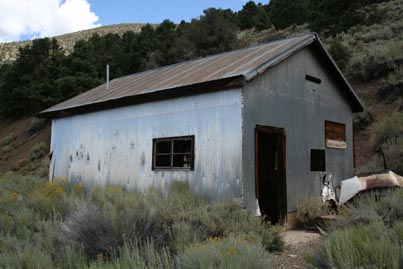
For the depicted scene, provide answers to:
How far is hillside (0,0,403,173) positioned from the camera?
17516 mm

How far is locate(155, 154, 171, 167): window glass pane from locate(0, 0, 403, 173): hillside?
26.1ft

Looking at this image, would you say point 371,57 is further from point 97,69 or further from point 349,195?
point 97,69

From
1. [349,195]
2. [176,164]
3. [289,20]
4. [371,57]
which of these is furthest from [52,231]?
[289,20]

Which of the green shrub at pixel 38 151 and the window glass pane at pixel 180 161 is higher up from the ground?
the green shrub at pixel 38 151

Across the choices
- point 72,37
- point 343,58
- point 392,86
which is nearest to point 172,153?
point 392,86

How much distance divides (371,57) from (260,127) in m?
15.4

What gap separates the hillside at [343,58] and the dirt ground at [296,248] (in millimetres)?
6220

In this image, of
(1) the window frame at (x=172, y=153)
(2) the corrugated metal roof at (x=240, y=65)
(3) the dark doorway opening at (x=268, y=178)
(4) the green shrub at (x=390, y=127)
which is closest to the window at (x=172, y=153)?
(1) the window frame at (x=172, y=153)

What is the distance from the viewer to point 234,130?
346 inches

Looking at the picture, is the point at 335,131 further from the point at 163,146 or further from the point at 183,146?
the point at 163,146

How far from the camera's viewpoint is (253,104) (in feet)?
29.7

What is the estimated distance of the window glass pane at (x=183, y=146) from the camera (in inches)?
401

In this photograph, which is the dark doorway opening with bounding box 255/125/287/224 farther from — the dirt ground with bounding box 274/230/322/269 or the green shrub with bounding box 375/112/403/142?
the green shrub with bounding box 375/112/403/142

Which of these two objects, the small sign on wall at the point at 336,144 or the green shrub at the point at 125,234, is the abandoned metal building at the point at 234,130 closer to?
the small sign on wall at the point at 336,144
